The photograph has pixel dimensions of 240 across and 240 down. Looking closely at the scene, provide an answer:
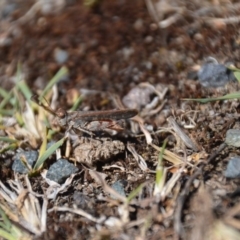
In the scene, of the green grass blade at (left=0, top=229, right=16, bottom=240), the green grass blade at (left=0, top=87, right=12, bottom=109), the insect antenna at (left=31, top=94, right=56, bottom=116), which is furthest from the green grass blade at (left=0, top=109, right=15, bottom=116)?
the green grass blade at (left=0, top=229, right=16, bottom=240)

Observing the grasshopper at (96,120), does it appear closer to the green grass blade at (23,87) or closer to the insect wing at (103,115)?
the insect wing at (103,115)

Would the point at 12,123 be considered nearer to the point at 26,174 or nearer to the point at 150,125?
the point at 26,174

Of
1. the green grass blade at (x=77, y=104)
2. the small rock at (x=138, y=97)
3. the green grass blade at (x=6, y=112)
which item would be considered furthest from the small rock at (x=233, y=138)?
the green grass blade at (x=6, y=112)

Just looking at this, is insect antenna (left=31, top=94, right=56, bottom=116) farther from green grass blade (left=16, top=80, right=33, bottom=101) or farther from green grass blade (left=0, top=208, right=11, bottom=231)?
green grass blade (left=0, top=208, right=11, bottom=231)

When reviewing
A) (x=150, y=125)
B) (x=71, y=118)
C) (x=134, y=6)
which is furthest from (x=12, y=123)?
(x=134, y=6)

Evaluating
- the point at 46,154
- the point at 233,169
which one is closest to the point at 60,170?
the point at 46,154

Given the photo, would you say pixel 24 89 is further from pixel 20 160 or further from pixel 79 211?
pixel 79 211
